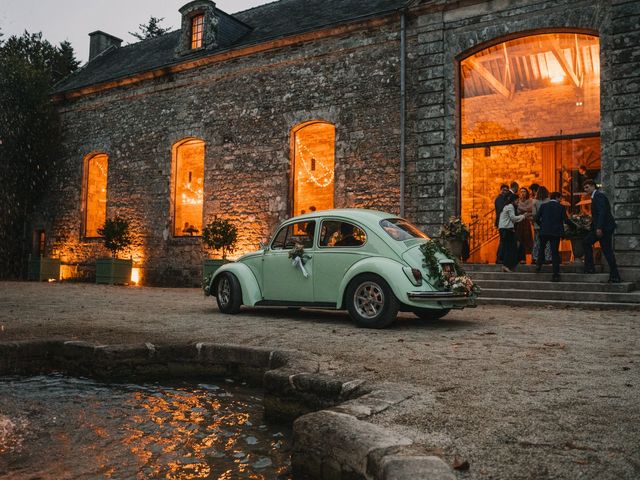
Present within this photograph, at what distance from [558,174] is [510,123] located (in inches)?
105

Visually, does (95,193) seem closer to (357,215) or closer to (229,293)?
(229,293)

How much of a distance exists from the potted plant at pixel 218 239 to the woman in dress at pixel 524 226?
6965 mm

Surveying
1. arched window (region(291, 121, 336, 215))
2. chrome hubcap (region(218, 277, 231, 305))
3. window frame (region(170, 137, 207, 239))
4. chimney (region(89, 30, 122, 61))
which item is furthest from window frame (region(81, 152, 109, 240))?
chrome hubcap (region(218, 277, 231, 305))

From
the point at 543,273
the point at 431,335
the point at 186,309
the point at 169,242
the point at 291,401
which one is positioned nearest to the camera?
the point at 291,401

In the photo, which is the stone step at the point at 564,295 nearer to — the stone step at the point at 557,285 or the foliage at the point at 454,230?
the stone step at the point at 557,285

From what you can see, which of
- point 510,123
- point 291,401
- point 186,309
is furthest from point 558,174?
point 291,401

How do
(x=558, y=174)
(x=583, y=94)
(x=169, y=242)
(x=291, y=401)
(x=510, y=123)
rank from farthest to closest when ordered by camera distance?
(x=169, y=242) → (x=558, y=174) → (x=510, y=123) → (x=583, y=94) → (x=291, y=401)

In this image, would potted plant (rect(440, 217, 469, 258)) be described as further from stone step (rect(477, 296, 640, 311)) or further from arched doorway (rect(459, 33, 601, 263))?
arched doorway (rect(459, 33, 601, 263))

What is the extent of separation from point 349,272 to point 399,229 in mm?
898

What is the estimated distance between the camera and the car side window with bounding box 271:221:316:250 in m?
6.97

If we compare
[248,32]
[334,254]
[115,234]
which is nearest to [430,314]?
[334,254]

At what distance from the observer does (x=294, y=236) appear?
6.99m

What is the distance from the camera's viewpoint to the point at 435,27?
460 inches

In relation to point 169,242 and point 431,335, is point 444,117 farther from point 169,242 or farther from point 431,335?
point 169,242
